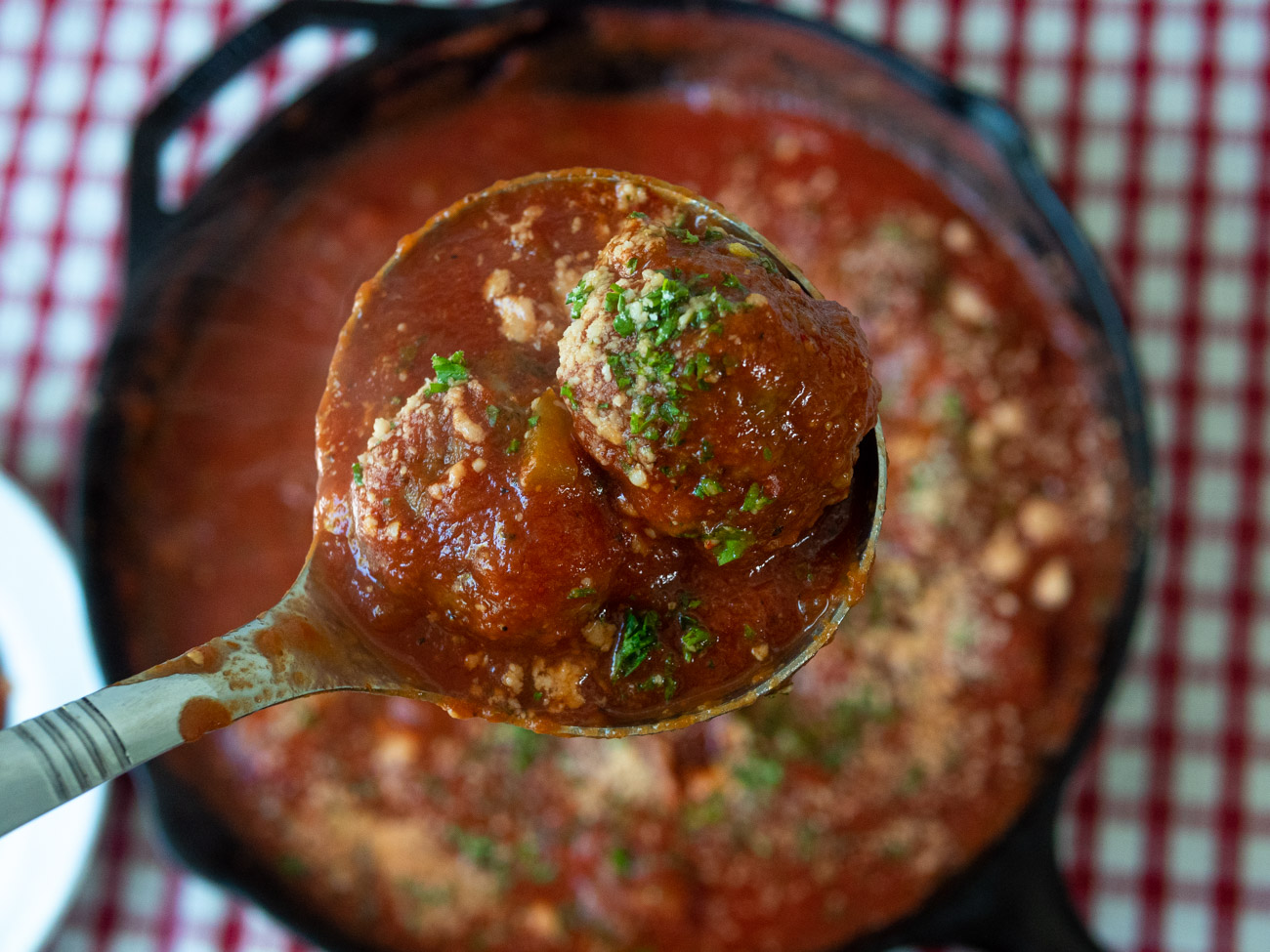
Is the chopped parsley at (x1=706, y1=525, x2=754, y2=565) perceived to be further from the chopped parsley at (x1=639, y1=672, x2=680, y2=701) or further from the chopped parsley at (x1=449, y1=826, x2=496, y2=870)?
the chopped parsley at (x1=449, y1=826, x2=496, y2=870)

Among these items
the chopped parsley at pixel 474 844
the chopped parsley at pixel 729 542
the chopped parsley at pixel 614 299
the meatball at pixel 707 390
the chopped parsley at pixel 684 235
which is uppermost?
the chopped parsley at pixel 684 235

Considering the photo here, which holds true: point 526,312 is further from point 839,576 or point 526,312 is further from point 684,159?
point 684,159

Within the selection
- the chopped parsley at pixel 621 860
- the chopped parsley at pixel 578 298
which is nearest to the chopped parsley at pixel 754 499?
the chopped parsley at pixel 578 298

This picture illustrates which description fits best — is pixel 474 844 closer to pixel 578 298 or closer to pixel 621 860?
pixel 621 860

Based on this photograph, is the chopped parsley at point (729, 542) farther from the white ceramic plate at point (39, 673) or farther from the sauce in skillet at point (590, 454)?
the white ceramic plate at point (39, 673)

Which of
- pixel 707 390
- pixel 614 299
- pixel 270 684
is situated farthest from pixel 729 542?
pixel 270 684

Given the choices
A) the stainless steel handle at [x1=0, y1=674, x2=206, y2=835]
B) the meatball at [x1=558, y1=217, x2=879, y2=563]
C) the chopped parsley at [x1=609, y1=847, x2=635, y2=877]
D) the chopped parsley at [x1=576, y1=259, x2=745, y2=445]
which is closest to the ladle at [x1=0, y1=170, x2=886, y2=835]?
the stainless steel handle at [x1=0, y1=674, x2=206, y2=835]
